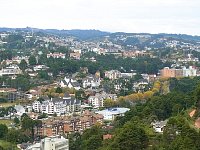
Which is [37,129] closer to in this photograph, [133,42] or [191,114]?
[191,114]

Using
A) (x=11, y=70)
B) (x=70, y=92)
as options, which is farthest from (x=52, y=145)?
(x=11, y=70)

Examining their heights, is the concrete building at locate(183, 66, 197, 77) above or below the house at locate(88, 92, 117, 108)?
above

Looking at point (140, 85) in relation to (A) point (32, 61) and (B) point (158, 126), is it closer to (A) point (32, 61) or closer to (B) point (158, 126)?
(A) point (32, 61)

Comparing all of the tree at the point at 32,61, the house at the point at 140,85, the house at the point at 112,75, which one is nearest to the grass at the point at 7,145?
the house at the point at 140,85

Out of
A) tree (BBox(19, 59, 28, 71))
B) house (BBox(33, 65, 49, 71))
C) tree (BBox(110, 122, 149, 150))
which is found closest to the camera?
tree (BBox(110, 122, 149, 150))

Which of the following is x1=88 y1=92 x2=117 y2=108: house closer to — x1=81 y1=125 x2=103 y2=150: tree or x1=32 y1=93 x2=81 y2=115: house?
x1=32 y1=93 x2=81 y2=115: house

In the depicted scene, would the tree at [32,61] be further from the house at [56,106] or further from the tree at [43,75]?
the house at [56,106]

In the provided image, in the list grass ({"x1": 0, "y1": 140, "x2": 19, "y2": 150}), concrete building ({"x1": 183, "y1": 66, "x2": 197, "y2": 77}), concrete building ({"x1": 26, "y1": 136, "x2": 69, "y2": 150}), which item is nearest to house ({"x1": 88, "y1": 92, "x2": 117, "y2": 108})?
grass ({"x1": 0, "y1": 140, "x2": 19, "y2": 150})

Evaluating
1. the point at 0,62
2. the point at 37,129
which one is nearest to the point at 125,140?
the point at 37,129
